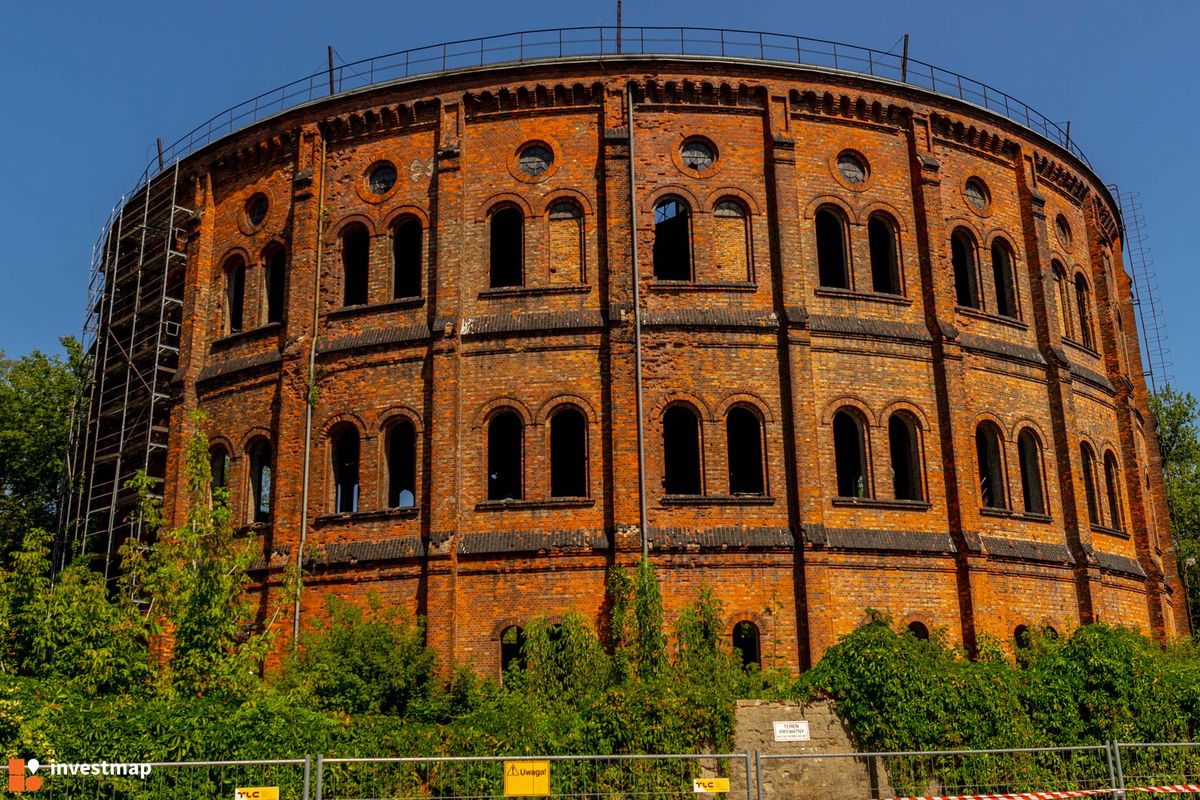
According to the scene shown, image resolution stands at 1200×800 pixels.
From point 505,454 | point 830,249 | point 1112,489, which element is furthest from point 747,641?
point 1112,489

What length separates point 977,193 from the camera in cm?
2452

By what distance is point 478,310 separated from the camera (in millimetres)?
21688

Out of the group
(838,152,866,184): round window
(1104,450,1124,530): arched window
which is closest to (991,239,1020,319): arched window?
(838,152,866,184): round window

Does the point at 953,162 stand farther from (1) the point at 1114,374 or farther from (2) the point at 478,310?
(2) the point at 478,310

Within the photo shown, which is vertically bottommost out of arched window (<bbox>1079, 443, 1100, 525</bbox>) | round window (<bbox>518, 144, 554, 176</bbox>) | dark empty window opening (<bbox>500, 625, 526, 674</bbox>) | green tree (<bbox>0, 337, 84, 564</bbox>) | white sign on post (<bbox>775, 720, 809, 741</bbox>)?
white sign on post (<bbox>775, 720, 809, 741</bbox>)

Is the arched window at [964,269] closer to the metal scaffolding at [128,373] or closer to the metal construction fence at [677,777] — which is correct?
the metal construction fence at [677,777]

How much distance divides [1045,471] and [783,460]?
6199mm

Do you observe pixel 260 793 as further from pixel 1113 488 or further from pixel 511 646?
→ pixel 1113 488

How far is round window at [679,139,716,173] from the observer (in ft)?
73.9

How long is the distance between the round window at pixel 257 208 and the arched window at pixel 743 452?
11071 millimetres

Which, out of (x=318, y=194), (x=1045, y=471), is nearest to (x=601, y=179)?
(x=318, y=194)

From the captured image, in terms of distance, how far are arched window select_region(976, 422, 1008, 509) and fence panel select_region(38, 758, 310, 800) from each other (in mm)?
15082

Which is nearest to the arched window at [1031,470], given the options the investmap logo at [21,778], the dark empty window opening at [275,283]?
the dark empty window opening at [275,283]

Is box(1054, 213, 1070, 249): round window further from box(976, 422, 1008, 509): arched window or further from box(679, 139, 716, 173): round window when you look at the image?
box(679, 139, 716, 173): round window
